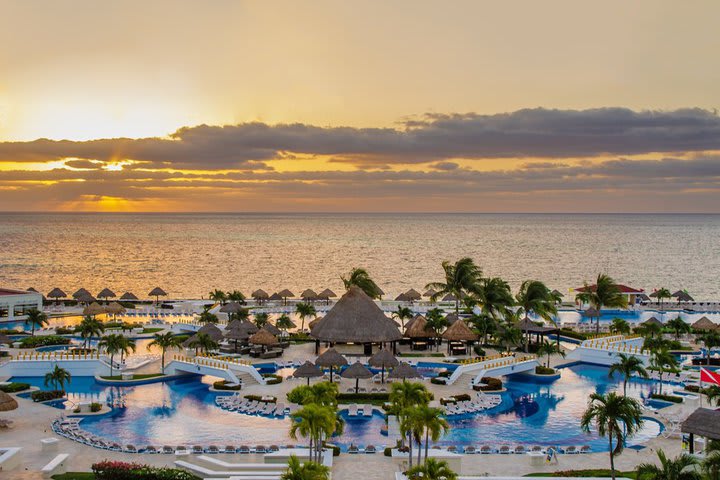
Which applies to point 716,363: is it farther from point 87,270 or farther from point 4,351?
point 87,270

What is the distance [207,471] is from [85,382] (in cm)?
2356

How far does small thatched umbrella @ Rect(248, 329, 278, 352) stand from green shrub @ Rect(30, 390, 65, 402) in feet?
50.5

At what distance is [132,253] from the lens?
7854 inches

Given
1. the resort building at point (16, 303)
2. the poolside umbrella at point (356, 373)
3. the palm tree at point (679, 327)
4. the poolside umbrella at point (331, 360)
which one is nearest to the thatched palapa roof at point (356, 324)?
the poolside umbrella at point (331, 360)

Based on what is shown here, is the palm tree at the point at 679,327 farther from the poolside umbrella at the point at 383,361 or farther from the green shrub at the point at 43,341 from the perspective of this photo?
the green shrub at the point at 43,341

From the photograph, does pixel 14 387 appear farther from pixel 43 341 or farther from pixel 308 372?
pixel 308 372

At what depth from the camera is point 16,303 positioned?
7238 centimetres

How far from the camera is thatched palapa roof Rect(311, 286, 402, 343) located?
51125 mm

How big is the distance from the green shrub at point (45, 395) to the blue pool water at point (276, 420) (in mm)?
929

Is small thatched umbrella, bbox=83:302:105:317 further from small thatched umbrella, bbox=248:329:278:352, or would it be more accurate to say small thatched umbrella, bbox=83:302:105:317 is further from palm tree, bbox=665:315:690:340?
palm tree, bbox=665:315:690:340

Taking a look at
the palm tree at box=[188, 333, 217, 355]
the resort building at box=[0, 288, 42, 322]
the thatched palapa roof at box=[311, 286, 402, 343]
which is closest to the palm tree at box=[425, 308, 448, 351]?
the thatched palapa roof at box=[311, 286, 402, 343]

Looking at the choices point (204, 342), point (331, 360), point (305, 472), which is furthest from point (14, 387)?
point (305, 472)

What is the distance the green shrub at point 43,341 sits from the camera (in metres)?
58.1

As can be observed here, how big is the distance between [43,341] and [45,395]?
58.4 ft
